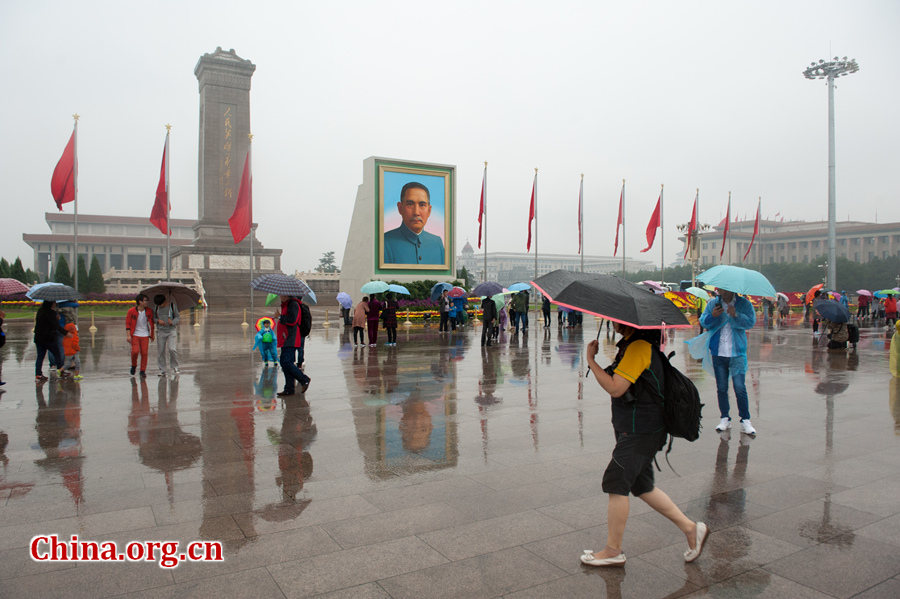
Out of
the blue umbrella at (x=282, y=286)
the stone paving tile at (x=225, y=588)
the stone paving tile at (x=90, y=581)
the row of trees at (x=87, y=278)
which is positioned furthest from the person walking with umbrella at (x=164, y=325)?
the row of trees at (x=87, y=278)

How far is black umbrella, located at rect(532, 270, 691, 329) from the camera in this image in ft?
10.8

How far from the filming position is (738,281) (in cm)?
571

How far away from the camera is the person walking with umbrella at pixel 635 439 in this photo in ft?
11.1

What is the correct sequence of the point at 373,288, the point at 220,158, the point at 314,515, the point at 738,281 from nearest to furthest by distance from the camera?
the point at 314,515, the point at 738,281, the point at 373,288, the point at 220,158

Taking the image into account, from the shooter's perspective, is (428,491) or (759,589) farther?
(428,491)

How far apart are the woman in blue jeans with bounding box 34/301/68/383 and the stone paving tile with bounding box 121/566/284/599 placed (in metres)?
8.15

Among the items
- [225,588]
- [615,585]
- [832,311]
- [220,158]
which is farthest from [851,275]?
[225,588]

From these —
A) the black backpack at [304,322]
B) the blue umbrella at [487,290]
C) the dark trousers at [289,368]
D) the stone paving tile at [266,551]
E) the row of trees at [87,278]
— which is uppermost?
the row of trees at [87,278]

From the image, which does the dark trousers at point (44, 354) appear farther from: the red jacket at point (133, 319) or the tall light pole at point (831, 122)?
the tall light pole at point (831, 122)

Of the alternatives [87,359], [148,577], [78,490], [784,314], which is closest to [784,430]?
[148,577]

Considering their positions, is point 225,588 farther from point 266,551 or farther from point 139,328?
point 139,328

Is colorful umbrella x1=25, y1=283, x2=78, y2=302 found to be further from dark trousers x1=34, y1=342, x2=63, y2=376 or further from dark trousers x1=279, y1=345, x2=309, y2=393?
dark trousers x1=279, y1=345, x2=309, y2=393

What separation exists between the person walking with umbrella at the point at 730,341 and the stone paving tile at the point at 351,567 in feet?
13.0

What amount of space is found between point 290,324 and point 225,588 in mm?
5713
